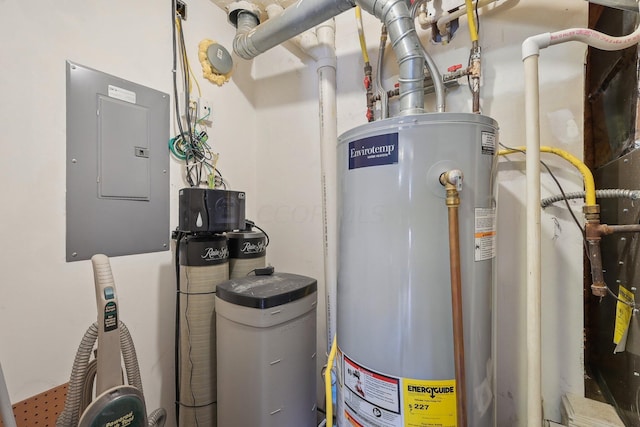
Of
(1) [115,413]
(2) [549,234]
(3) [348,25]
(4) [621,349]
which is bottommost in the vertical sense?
(1) [115,413]

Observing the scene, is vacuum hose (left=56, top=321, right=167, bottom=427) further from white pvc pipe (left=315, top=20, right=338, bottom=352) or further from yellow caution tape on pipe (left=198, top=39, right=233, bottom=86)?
yellow caution tape on pipe (left=198, top=39, right=233, bottom=86)

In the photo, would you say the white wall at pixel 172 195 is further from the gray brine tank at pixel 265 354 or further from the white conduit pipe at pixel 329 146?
the gray brine tank at pixel 265 354

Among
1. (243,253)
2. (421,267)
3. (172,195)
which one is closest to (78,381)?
(243,253)

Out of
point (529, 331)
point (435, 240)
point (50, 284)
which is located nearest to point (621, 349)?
point (529, 331)

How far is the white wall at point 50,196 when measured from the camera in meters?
0.98

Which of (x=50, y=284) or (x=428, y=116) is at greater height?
(x=428, y=116)

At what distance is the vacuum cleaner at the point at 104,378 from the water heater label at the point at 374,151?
84 cm

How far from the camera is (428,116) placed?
72cm

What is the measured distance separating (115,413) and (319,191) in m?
1.28

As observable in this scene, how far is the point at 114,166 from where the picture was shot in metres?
1.23

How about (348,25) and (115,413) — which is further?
(348,25)

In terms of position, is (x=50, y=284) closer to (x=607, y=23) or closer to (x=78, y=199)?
(x=78, y=199)

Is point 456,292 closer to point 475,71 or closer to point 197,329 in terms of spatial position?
point 475,71

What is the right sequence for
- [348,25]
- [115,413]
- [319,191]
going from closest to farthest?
→ [115,413]
[348,25]
[319,191]
